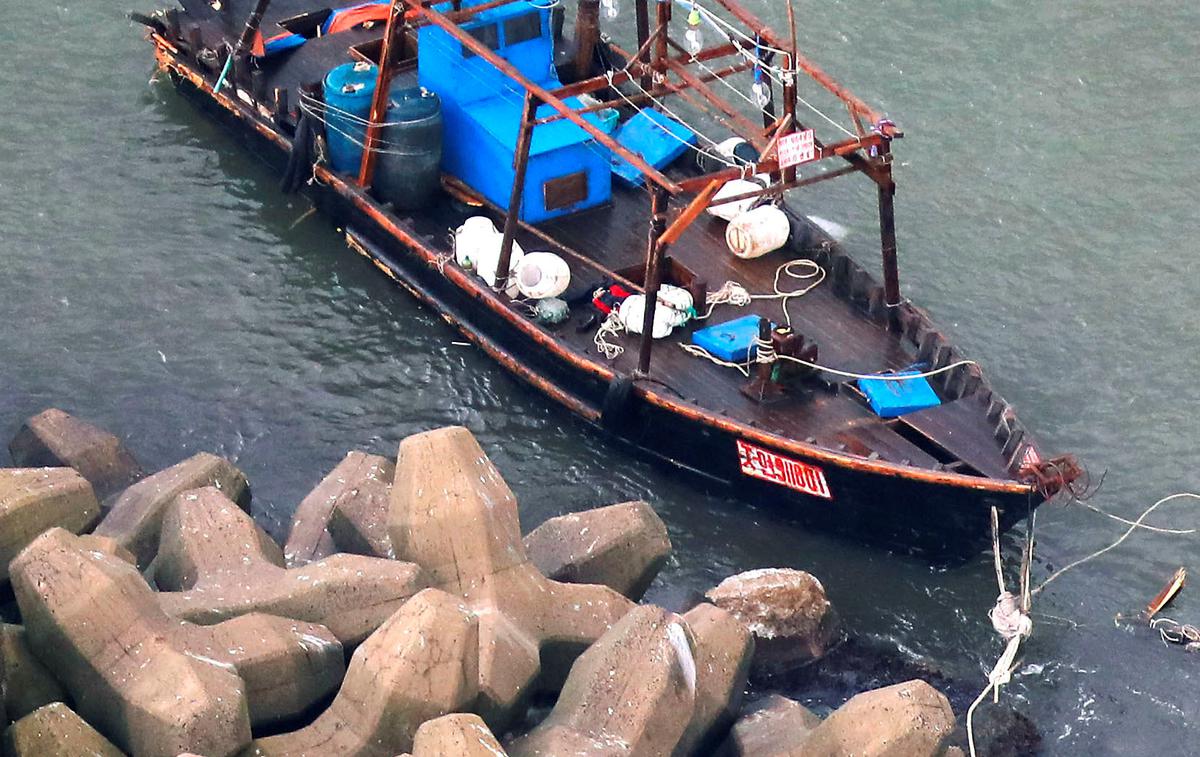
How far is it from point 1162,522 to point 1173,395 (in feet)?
8.17

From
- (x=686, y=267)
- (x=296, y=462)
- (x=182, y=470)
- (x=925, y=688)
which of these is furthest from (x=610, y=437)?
(x=925, y=688)

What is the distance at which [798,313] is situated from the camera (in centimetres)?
2100

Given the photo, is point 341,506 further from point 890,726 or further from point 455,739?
point 890,726

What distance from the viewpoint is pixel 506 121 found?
22047 mm

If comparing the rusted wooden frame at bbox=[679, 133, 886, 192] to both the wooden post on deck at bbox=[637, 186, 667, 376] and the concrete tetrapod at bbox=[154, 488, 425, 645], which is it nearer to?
the wooden post on deck at bbox=[637, 186, 667, 376]

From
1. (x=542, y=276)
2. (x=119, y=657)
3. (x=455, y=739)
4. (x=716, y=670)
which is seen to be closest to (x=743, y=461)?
(x=542, y=276)

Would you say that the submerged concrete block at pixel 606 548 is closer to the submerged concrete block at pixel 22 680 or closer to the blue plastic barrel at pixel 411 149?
the submerged concrete block at pixel 22 680

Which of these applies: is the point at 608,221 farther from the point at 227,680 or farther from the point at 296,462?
the point at 227,680

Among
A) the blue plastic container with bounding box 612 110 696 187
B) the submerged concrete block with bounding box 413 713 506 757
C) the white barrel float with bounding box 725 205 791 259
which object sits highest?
the submerged concrete block with bounding box 413 713 506 757

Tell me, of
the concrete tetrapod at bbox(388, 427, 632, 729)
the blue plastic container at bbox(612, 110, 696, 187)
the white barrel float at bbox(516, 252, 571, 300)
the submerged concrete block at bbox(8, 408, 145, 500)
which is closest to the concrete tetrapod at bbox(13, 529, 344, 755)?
the concrete tetrapod at bbox(388, 427, 632, 729)

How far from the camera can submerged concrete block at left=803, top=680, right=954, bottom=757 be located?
533 inches

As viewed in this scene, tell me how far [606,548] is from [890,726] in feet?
12.3

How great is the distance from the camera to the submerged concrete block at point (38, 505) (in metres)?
15.5

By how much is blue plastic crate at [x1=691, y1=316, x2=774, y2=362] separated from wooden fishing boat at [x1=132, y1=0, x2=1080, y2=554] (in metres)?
0.04
